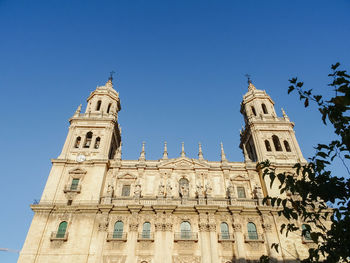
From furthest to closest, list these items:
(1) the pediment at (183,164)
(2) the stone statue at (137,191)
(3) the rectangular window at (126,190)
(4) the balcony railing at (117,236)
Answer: (1) the pediment at (183,164), (3) the rectangular window at (126,190), (2) the stone statue at (137,191), (4) the balcony railing at (117,236)

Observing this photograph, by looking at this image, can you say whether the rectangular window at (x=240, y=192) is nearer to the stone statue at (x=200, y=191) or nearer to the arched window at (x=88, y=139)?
the stone statue at (x=200, y=191)

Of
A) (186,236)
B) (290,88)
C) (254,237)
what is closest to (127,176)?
(186,236)

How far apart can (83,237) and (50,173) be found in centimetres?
805

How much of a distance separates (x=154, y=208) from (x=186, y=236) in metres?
3.73

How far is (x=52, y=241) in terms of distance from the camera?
2169cm

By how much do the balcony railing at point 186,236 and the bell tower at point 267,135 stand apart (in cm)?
1116

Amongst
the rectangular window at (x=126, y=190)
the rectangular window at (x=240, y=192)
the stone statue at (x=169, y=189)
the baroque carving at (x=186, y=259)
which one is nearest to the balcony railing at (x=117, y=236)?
the rectangular window at (x=126, y=190)

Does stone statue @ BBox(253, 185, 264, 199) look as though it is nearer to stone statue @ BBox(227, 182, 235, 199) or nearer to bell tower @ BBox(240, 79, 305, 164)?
stone statue @ BBox(227, 182, 235, 199)

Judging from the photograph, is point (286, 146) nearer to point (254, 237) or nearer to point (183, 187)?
point (254, 237)

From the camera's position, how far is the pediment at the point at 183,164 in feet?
92.2

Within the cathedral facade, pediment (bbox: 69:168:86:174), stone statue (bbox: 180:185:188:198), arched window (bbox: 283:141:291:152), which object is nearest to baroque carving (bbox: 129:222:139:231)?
the cathedral facade

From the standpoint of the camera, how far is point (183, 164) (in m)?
28.5

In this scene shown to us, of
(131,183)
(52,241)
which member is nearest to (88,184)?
(131,183)

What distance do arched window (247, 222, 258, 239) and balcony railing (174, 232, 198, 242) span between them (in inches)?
195
